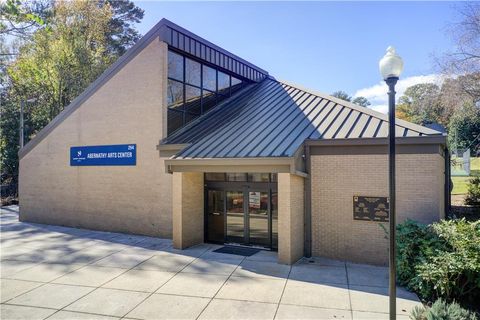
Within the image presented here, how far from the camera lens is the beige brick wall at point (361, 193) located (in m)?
9.38

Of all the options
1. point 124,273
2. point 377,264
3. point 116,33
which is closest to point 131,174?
point 124,273

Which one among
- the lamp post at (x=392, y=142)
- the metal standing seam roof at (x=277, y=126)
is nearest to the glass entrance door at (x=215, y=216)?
the metal standing seam roof at (x=277, y=126)

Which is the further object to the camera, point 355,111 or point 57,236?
point 57,236

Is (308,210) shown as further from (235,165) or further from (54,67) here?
(54,67)

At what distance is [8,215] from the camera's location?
65.1 ft

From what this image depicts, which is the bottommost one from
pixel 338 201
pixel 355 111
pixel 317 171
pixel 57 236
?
pixel 57 236

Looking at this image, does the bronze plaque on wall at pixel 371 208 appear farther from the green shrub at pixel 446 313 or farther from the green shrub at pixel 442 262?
the green shrub at pixel 446 313

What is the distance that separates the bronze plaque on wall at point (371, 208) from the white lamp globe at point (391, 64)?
4.95m

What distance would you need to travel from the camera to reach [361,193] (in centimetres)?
999

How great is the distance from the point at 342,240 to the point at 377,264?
1.15 meters

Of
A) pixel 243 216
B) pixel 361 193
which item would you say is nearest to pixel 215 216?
pixel 243 216

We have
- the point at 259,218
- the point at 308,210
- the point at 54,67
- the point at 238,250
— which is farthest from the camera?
the point at 54,67

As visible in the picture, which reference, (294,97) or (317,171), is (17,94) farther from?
(317,171)

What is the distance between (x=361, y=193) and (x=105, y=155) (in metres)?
10.7
